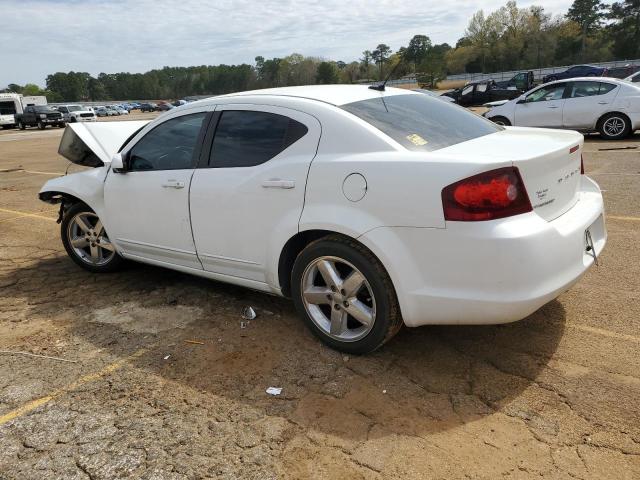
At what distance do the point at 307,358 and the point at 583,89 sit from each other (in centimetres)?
1167

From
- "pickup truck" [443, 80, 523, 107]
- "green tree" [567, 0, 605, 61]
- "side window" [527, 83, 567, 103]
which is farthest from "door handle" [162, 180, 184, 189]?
"green tree" [567, 0, 605, 61]

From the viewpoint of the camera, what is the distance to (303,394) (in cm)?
289

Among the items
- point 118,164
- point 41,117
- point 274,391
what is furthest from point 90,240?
point 41,117

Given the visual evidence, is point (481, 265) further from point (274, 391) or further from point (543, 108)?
point (543, 108)

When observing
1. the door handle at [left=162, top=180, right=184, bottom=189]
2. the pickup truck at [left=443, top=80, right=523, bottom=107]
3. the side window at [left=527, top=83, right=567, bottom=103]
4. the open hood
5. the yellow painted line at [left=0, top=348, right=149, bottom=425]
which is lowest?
the yellow painted line at [left=0, top=348, right=149, bottom=425]

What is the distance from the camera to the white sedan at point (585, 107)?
38.4 ft

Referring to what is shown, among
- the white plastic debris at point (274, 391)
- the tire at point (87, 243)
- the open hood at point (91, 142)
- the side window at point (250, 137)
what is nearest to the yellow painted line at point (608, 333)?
the white plastic debris at point (274, 391)

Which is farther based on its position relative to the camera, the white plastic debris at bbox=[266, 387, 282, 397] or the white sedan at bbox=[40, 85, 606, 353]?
the white plastic debris at bbox=[266, 387, 282, 397]

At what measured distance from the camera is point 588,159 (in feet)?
32.6

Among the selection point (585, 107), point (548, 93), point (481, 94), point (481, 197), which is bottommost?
point (481, 94)

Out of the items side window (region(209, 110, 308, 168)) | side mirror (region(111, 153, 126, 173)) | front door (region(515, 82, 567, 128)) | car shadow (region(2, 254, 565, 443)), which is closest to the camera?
car shadow (region(2, 254, 565, 443))

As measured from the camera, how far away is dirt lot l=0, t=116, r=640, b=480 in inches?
93.5

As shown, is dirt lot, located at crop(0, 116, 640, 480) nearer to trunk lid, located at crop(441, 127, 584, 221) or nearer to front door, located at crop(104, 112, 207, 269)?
front door, located at crop(104, 112, 207, 269)

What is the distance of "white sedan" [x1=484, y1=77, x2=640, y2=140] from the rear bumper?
35.0 ft
